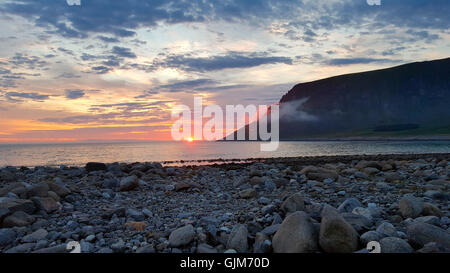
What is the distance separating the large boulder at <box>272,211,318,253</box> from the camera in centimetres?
520

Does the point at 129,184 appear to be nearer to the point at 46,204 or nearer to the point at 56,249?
the point at 46,204

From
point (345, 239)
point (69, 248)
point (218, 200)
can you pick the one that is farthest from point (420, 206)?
point (69, 248)

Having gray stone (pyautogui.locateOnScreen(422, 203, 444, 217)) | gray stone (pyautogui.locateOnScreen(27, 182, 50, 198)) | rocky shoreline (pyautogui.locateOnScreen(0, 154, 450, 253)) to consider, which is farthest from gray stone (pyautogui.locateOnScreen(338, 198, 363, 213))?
gray stone (pyautogui.locateOnScreen(27, 182, 50, 198))

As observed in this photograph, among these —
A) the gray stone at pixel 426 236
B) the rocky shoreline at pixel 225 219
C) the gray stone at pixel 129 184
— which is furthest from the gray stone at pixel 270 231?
the gray stone at pixel 129 184

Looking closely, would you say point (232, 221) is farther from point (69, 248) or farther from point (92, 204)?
point (92, 204)

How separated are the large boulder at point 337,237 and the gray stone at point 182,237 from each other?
8.00 ft

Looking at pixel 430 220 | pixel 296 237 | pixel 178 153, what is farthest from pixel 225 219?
pixel 178 153

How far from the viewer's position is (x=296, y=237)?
5.29 metres

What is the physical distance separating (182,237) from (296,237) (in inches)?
85.7

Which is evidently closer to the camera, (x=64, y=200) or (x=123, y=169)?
(x=64, y=200)

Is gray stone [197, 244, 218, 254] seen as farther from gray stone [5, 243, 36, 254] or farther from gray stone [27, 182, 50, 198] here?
gray stone [27, 182, 50, 198]

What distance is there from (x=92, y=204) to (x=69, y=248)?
471 cm

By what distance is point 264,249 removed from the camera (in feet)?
17.9
